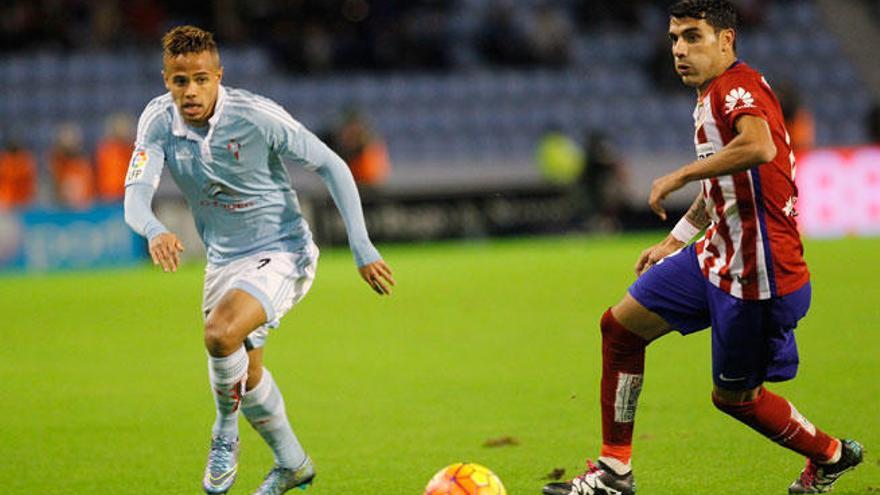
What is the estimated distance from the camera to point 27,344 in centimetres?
1169

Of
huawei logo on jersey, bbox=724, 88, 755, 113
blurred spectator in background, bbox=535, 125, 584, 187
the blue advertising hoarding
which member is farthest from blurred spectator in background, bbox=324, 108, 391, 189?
huawei logo on jersey, bbox=724, 88, 755, 113

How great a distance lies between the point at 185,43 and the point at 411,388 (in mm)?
3745

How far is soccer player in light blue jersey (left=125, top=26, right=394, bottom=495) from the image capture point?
18.7 ft

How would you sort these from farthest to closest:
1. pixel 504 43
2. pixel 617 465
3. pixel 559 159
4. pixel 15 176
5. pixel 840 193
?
pixel 504 43
pixel 559 159
pixel 15 176
pixel 840 193
pixel 617 465

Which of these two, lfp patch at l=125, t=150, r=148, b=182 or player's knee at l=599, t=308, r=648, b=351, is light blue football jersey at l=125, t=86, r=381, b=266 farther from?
player's knee at l=599, t=308, r=648, b=351

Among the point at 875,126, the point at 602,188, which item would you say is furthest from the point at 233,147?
the point at 875,126

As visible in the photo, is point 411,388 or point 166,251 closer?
point 166,251

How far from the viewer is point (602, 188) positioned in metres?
21.9

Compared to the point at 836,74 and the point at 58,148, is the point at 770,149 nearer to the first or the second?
the point at 58,148

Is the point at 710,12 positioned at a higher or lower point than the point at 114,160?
higher

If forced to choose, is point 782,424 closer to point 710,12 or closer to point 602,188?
point 710,12

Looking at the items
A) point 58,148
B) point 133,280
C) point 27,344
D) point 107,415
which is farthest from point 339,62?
point 107,415

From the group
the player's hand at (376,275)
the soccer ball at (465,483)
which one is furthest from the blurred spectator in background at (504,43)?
the soccer ball at (465,483)

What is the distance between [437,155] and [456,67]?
7.28 ft
